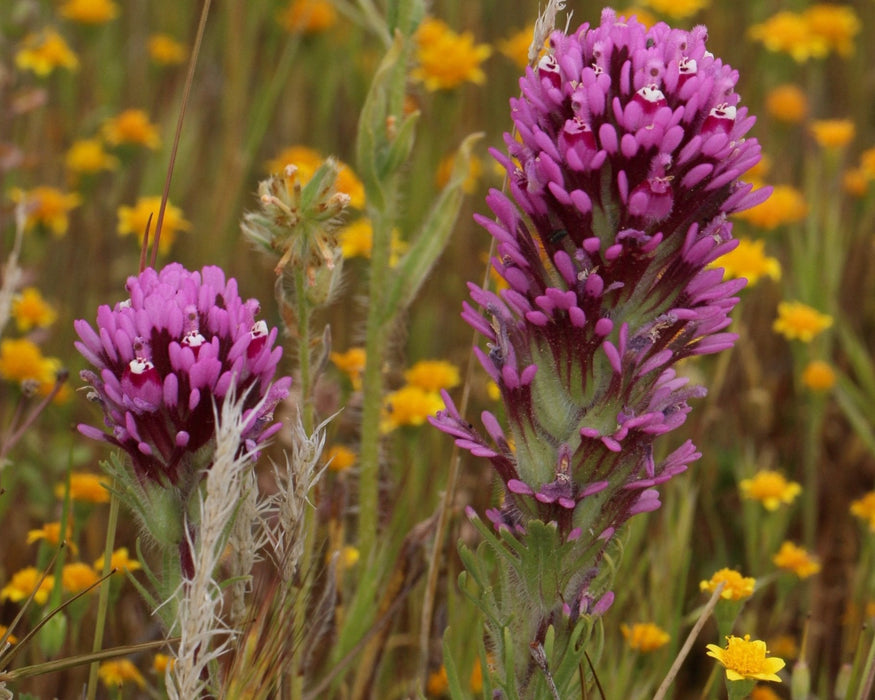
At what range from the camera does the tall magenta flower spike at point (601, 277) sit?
127cm

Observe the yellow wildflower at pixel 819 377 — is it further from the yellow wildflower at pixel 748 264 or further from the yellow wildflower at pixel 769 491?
the yellow wildflower at pixel 769 491

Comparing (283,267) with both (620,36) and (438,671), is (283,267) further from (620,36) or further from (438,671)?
(438,671)

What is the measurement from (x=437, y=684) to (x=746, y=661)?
29.0 inches

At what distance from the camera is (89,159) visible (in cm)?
342

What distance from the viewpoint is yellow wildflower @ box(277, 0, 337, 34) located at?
406 centimetres

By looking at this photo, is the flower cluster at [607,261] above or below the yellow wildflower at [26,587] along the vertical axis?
above

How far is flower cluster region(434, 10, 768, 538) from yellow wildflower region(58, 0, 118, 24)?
2786mm

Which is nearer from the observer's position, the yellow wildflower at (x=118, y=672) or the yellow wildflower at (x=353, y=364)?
the yellow wildflower at (x=118, y=672)

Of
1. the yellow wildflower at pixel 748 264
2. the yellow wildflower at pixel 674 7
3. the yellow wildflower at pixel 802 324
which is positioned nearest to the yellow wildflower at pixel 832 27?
the yellow wildflower at pixel 674 7

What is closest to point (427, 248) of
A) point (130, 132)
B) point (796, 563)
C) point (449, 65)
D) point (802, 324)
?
point (796, 563)

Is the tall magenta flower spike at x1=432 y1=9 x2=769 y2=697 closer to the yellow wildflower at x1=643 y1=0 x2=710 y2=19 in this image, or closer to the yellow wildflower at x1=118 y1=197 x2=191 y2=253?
the yellow wildflower at x1=118 y1=197 x2=191 y2=253

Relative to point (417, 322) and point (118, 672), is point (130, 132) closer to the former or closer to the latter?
point (417, 322)

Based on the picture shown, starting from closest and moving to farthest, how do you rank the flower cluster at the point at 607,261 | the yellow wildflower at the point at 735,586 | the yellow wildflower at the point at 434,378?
the flower cluster at the point at 607,261 → the yellow wildflower at the point at 735,586 → the yellow wildflower at the point at 434,378

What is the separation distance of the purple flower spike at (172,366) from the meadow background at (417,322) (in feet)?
1.19
